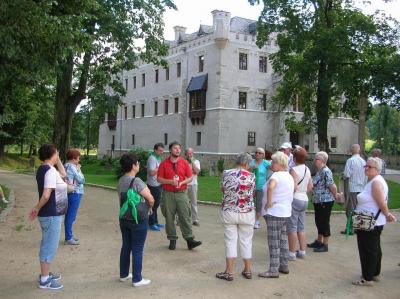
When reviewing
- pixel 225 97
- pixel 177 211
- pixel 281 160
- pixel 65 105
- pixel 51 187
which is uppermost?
pixel 225 97

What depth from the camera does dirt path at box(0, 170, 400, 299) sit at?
→ 612 cm

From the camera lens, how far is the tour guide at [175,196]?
842 centimetres

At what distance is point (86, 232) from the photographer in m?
10.2

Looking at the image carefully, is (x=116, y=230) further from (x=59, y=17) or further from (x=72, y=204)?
(x=59, y=17)

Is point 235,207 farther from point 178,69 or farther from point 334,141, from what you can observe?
point 334,141

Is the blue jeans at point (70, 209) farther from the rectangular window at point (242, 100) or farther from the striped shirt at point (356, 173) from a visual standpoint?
the rectangular window at point (242, 100)

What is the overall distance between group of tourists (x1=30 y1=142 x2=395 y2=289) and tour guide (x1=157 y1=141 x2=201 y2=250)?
0.06 ft

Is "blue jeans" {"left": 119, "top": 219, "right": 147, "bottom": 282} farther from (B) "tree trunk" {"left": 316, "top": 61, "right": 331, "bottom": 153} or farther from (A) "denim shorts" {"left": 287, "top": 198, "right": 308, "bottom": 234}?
(B) "tree trunk" {"left": 316, "top": 61, "right": 331, "bottom": 153}

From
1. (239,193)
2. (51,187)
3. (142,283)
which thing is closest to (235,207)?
(239,193)

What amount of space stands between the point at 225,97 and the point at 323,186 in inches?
1358

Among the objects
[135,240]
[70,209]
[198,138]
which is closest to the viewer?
[135,240]

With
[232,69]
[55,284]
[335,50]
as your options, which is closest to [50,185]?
[55,284]

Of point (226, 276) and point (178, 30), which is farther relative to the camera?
point (178, 30)

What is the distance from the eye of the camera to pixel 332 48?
2805 centimetres
